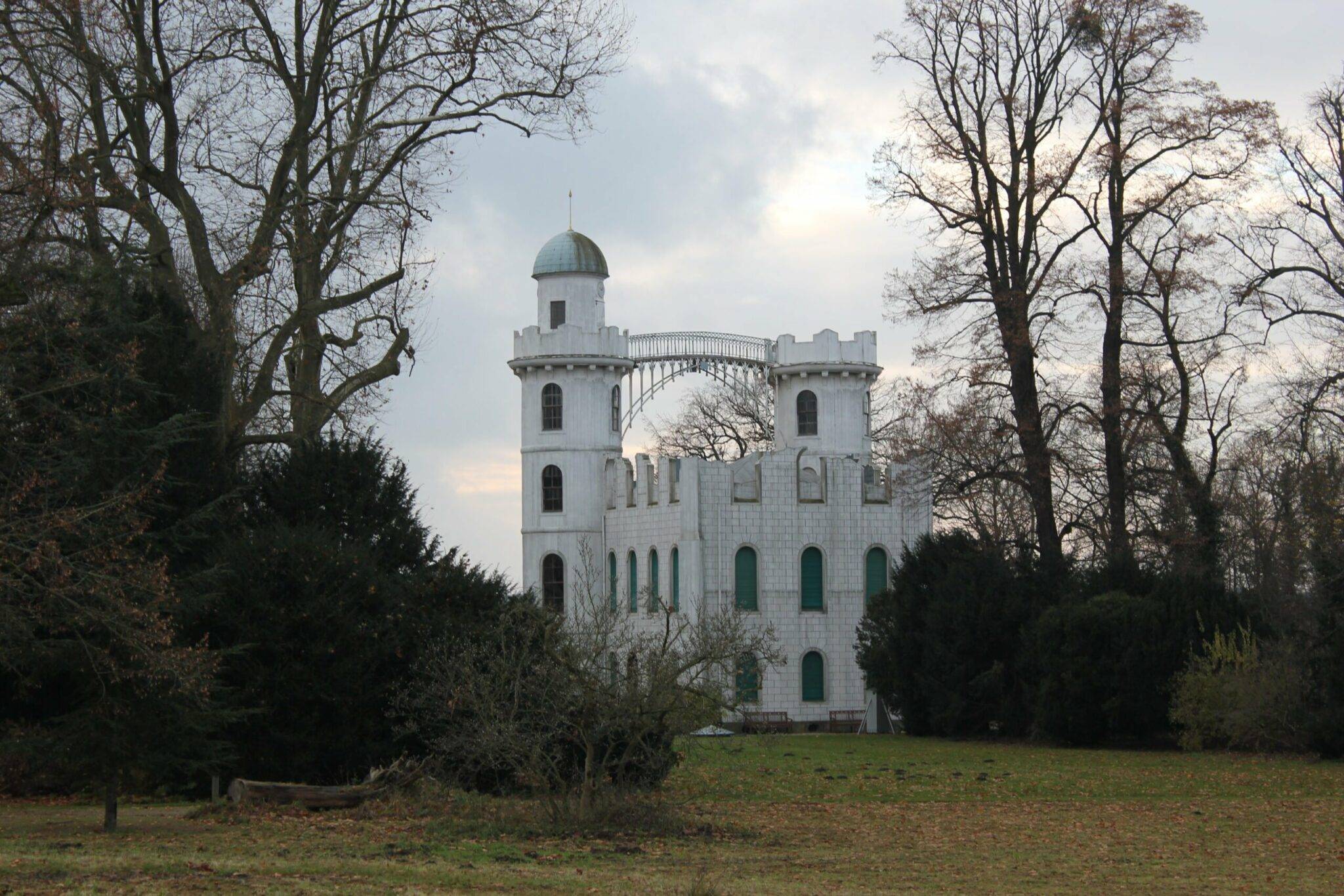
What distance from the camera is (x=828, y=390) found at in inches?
2159

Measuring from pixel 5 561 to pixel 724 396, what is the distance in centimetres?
5051

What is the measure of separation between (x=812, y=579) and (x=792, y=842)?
31382 mm

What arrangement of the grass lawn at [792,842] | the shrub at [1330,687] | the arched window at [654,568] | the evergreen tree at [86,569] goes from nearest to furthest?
the grass lawn at [792,842] → the evergreen tree at [86,569] → the shrub at [1330,687] → the arched window at [654,568]

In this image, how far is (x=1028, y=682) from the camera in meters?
35.8

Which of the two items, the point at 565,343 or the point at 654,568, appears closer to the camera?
the point at 654,568

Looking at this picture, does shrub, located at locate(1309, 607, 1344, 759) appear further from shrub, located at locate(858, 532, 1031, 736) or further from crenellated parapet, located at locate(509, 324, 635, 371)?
crenellated parapet, located at locate(509, 324, 635, 371)

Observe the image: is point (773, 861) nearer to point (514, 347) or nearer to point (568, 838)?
point (568, 838)

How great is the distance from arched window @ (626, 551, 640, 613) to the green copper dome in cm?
992

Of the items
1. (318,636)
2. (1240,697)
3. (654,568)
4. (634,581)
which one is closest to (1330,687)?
(1240,697)

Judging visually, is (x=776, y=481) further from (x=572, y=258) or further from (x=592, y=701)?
(x=592, y=701)

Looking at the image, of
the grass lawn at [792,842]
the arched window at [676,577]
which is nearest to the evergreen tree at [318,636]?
the grass lawn at [792,842]

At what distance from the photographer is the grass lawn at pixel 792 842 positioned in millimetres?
14242

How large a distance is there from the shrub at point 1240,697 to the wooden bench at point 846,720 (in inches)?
619

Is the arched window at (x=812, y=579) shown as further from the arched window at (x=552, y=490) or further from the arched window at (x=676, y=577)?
the arched window at (x=552, y=490)
